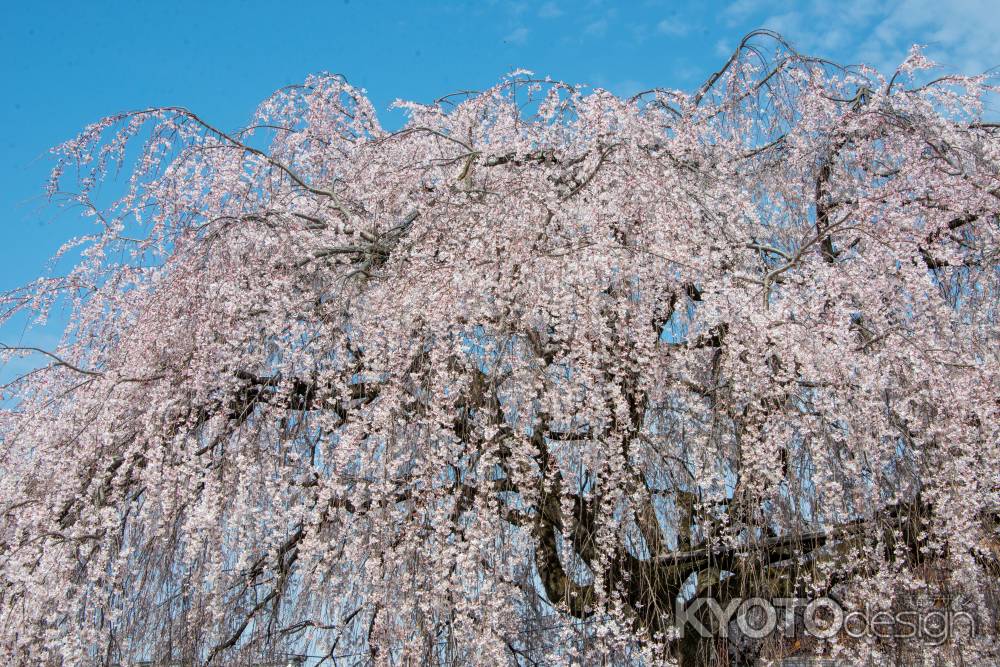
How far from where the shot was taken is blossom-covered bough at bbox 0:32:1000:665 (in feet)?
12.0

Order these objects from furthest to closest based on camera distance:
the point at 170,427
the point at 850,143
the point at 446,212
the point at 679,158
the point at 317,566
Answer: the point at 850,143 < the point at 679,158 < the point at 446,212 < the point at 170,427 < the point at 317,566

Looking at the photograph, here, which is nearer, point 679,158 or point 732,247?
point 732,247

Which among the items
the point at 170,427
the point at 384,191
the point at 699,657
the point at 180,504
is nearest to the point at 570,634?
the point at 699,657

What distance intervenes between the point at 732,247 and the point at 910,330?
1.09 metres

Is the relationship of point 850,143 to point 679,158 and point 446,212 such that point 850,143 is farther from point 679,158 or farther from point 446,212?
point 446,212

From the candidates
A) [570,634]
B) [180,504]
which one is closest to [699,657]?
[570,634]

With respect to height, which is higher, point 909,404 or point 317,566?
point 909,404

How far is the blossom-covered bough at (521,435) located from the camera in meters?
3.65

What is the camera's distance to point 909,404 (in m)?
3.98

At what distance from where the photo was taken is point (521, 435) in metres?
3.68

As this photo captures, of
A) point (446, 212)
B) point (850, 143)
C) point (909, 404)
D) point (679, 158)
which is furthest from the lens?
point (850, 143)

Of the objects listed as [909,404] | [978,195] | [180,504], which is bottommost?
[180,504]

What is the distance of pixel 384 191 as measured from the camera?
5090 millimetres

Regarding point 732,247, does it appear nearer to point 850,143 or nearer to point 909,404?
point 909,404
